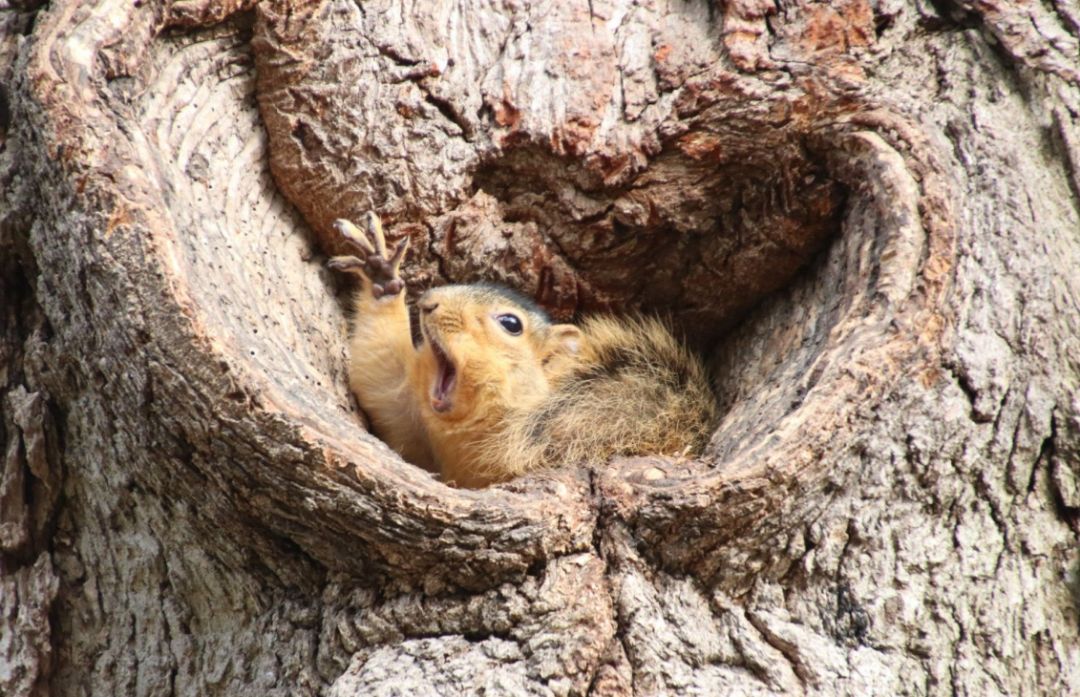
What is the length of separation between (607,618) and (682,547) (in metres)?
0.25

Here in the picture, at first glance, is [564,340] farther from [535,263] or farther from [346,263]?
[346,263]

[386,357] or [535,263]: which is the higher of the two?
[535,263]

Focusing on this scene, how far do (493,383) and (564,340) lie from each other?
0.41 meters

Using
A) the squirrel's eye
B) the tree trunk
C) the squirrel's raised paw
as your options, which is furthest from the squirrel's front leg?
the squirrel's eye

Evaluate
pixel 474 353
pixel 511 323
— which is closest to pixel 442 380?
pixel 474 353

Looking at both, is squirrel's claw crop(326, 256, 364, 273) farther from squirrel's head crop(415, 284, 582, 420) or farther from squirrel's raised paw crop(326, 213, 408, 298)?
squirrel's head crop(415, 284, 582, 420)

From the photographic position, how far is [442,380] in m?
4.04

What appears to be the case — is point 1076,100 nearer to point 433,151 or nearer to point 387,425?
point 433,151

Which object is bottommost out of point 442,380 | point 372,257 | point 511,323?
point 442,380

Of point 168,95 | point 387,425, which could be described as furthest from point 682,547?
point 168,95

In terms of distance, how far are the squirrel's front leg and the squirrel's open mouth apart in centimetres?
10

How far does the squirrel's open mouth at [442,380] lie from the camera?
3.99m

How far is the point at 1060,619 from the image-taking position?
2859mm

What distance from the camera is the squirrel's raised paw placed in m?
3.73
